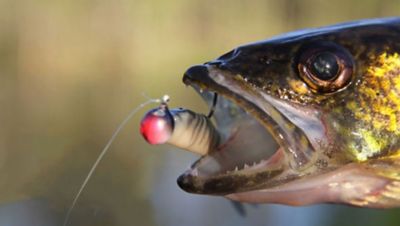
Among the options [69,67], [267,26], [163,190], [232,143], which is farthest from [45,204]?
[267,26]

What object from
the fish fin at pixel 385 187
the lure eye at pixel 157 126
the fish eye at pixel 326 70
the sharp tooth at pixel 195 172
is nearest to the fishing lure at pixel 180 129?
the lure eye at pixel 157 126

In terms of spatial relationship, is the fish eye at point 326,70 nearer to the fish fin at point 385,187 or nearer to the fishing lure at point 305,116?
the fishing lure at point 305,116

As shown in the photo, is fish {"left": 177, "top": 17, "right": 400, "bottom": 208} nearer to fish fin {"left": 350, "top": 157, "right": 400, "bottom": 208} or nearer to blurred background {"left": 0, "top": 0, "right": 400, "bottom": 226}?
fish fin {"left": 350, "top": 157, "right": 400, "bottom": 208}

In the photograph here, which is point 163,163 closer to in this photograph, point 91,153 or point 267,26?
point 91,153

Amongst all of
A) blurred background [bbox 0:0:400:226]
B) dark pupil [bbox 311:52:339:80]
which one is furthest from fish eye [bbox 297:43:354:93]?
blurred background [bbox 0:0:400:226]

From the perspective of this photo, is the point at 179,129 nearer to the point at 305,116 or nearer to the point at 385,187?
the point at 305,116

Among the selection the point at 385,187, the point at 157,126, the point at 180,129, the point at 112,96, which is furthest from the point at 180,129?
the point at 112,96

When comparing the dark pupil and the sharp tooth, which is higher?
the dark pupil

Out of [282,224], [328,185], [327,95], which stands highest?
[327,95]
